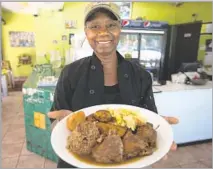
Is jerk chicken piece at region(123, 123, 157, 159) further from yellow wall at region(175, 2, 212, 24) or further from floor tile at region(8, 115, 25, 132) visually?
yellow wall at region(175, 2, 212, 24)

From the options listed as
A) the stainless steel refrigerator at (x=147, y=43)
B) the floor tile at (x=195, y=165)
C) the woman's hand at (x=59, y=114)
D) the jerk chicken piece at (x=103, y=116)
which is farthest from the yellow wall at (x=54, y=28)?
the jerk chicken piece at (x=103, y=116)

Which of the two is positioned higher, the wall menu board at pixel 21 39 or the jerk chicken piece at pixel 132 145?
the wall menu board at pixel 21 39

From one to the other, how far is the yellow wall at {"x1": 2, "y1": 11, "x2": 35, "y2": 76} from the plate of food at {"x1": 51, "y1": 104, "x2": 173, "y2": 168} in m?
4.74

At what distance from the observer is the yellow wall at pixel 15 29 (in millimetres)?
4699

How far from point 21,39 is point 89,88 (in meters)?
4.66

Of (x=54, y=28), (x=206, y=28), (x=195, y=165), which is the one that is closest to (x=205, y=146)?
(x=195, y=165)

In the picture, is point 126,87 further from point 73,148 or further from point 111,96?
point 73,148

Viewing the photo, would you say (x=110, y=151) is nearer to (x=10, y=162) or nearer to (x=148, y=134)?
(x=148, y=134)

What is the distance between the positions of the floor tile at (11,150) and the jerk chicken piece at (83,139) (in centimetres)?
163

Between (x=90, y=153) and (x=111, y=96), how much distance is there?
0.25 m

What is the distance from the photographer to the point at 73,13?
10.3ft

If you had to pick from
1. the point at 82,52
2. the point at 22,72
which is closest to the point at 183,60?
the point at 82,52

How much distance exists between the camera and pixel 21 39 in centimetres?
483

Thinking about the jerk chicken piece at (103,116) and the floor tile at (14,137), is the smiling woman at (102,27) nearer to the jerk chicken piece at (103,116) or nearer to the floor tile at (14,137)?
the jerk chicken piece at (103,116)
